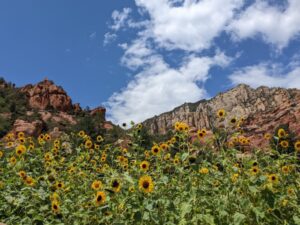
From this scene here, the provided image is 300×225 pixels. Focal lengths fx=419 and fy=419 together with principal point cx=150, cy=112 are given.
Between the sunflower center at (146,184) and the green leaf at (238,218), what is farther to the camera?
the sunflower center at (146,184)

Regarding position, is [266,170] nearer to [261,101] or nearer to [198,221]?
[198,221]

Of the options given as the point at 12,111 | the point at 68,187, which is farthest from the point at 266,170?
the point at 12,111

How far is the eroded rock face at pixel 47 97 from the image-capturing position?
7700cm

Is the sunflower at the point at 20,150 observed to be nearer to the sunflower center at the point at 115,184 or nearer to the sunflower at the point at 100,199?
the sunflower at the point at 100,199

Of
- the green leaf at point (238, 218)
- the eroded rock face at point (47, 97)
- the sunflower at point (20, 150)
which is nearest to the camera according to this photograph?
the green leaf at point (238, 218)

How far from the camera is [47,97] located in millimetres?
78688

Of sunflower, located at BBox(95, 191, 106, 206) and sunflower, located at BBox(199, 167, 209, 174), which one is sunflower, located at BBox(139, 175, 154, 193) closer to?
sunflower, located at BBox(95, 191, 106, 206)

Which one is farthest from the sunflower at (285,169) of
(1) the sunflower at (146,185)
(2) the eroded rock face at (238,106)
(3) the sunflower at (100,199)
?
(2) the eroded rock face at (238,106)

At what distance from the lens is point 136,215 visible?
4.48 metres

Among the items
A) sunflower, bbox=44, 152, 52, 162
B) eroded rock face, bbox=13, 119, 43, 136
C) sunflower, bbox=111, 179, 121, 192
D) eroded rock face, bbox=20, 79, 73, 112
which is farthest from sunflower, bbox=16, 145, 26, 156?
eroded rock face, bbox=20, 79, 73, 112

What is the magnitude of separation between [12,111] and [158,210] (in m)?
64.1

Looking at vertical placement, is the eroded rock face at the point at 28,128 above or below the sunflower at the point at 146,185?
above

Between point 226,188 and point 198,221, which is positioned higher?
point 226,188

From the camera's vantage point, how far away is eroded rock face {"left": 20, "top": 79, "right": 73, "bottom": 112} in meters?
77.0
